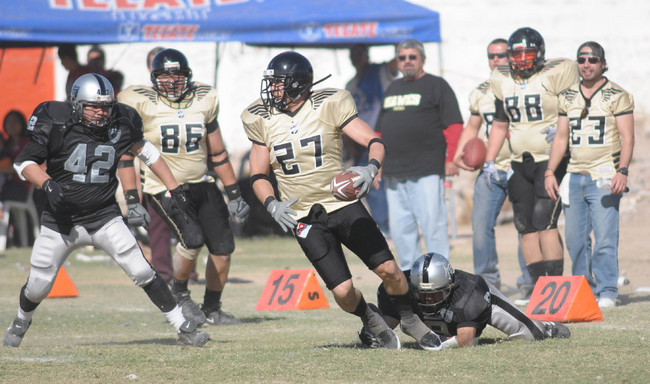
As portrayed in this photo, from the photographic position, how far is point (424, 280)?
621cm

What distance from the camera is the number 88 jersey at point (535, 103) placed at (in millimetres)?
8680

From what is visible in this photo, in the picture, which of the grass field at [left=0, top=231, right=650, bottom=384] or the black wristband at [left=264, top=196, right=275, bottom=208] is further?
the black wristband at [left=264, top=196, right=275, bottom=208]

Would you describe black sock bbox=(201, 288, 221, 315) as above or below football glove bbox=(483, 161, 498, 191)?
below

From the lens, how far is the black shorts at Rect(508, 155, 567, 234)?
861 cm

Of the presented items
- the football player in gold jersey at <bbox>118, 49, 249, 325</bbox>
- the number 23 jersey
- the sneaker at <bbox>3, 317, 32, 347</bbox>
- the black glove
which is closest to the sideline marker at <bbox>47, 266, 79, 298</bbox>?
the football player in gold jersey at <bbox>118, 49, 249, 325</bbox>

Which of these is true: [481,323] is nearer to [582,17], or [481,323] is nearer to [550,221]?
[550,221]

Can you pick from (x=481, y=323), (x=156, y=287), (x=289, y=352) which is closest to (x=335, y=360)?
(x=289, y=352)

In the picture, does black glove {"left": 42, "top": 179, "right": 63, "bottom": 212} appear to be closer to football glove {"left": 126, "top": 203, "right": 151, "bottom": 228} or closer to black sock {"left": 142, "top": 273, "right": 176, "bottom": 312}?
football glove {"left": 126, "top": 203, "right": 151, "bottom": 228}

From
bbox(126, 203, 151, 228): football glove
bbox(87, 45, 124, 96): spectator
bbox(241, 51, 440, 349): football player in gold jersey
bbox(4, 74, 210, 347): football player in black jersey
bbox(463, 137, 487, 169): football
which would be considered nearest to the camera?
bbox(241, 51, 440, 349): football player in gold jersey

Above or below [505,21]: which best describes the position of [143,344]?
below

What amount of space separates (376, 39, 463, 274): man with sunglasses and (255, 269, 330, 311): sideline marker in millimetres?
1049

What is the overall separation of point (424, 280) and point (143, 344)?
206 centimetres

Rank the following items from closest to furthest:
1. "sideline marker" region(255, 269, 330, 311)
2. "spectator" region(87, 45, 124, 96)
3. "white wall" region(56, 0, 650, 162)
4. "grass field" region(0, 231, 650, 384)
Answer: "grass field" region(0, 231, 650, 384) < "sideline marker" region(255, 269, 330, 311) < "spectator" region(87, 45, 124, 96) < "white wall" region(56, 0, 650, 162)

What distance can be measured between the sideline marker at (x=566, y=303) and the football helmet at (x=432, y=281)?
1388 mm
